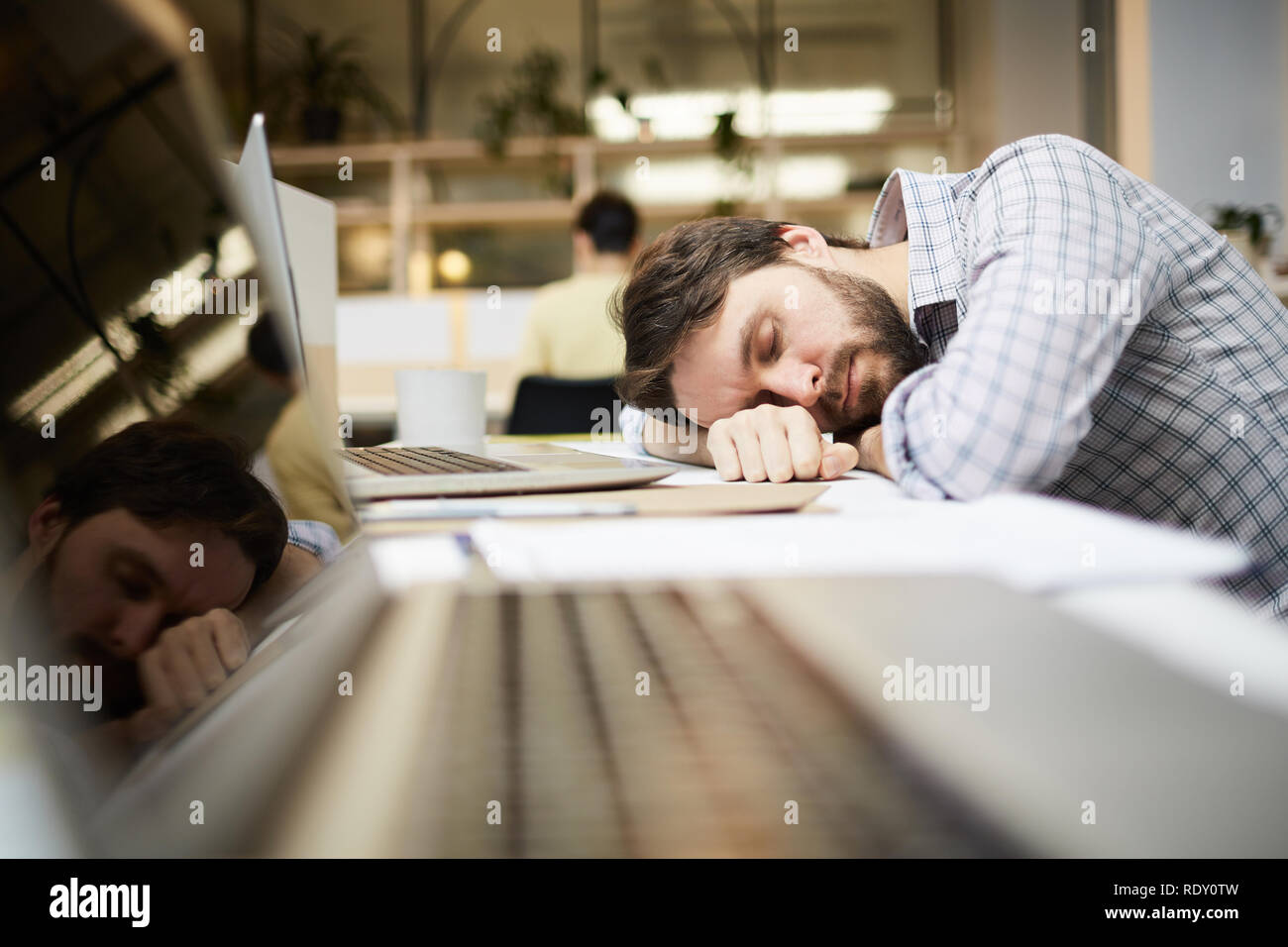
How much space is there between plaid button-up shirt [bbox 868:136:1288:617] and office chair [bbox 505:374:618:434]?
A: 3.61 feet

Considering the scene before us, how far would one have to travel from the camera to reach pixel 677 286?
966mm

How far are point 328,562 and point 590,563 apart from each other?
16cm

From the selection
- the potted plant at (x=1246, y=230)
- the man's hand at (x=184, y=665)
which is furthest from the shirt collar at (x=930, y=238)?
the potted plant at (x=1246, y=230)

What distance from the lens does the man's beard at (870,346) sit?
0.90 metres

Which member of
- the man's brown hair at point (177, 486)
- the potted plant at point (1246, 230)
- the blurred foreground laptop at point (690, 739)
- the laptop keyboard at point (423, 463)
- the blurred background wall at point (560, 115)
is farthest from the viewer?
the blurred background wall at point (560, 115)

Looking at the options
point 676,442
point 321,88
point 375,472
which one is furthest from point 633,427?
point 321,88

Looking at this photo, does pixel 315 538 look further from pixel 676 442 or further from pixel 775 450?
pixel 676 442

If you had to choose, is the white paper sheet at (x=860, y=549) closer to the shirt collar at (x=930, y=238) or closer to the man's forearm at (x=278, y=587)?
the man's forearm at (x=278, y=587)

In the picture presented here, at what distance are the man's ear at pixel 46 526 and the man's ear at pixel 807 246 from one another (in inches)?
31.5

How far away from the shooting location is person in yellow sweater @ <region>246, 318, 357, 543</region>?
0.47 meters

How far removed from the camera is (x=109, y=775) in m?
0.28

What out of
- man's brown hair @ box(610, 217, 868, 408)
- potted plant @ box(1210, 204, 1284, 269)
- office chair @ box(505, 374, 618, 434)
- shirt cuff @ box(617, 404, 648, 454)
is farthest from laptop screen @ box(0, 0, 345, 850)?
potted plant @ box(1210, 204, 1284, 269)

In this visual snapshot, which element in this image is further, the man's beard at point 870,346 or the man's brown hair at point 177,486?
the man's beard at point 870,346
